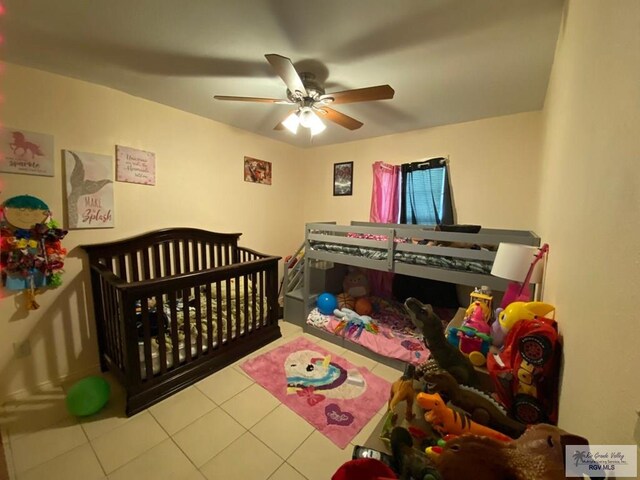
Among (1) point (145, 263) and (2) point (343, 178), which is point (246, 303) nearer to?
(1) point (145, 263)

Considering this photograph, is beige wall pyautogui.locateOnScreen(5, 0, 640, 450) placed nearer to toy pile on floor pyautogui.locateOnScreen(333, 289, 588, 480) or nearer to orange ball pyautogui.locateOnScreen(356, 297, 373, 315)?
toy pile on floor pyautogui.locateOnScreen(333, 289, 588, 480)

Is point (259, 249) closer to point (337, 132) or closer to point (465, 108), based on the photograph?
point (337, 132)

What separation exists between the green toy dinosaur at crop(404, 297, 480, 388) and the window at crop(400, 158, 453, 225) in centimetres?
191

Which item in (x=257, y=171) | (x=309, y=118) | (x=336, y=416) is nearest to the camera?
(x=336, y=416)

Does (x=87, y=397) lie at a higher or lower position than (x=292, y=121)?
lower

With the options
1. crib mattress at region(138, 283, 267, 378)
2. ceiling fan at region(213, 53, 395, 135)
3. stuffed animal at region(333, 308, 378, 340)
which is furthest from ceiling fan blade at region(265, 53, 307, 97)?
stuffed animal at region(333, 308, 378, 340)

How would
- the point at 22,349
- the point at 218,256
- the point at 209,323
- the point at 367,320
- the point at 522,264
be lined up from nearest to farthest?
1. the point at 522,264
2. the point at 22,349
3. the point at 209,323
4. the point at 367,320
5. the point at 218,256

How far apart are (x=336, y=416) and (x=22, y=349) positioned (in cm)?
230

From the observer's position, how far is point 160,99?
2260 millimetres

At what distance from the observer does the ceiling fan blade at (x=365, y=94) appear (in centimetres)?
151

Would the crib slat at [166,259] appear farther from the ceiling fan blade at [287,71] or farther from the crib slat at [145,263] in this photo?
the ceiling fan blade at [287,71]

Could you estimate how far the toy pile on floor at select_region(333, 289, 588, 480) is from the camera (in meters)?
0.56

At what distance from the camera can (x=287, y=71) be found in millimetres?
1436

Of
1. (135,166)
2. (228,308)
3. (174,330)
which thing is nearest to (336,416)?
(228,308)
